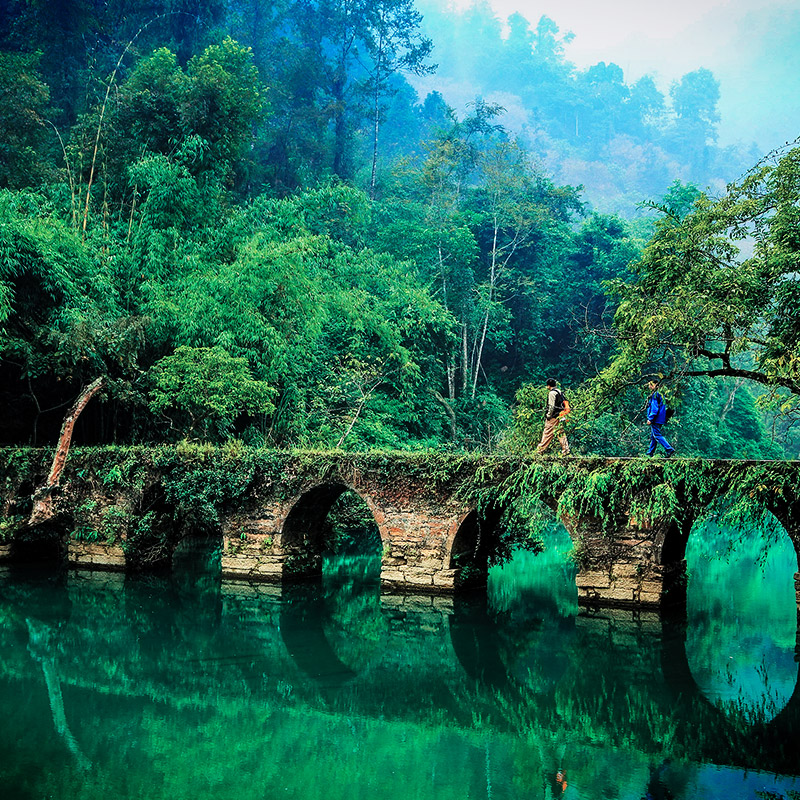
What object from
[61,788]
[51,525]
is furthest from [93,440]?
[61,788]

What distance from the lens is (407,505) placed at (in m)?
12.9

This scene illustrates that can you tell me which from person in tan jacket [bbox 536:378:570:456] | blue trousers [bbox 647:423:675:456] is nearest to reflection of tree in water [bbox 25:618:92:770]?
person in tan jacket [bbox 536:378:570:456]

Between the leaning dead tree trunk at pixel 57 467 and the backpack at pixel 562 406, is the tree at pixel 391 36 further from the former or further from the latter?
the backpack at pixel 562 406

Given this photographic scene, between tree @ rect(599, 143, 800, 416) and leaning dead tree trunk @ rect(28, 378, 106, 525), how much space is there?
891 cm

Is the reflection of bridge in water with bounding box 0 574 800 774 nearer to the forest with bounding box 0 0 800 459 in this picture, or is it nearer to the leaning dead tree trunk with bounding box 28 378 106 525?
the leaning dead tree trunk with bounding box 28 378 106 525

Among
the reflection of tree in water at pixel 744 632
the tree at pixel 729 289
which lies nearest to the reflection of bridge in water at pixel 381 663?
the reflection of tree in water at pixel 744 632

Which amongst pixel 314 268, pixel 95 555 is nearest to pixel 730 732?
pixel 95 555

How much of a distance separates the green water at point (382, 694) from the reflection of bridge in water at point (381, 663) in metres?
0.04

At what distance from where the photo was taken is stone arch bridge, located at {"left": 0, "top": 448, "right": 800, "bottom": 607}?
11172 mm

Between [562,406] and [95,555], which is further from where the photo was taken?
[95,555]

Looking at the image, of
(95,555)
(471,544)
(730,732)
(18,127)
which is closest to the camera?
(730,732)

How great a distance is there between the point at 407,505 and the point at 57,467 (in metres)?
6.28

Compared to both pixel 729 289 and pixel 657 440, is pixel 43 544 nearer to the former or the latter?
pixel 657 440

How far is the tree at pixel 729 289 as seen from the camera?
11383 mm
